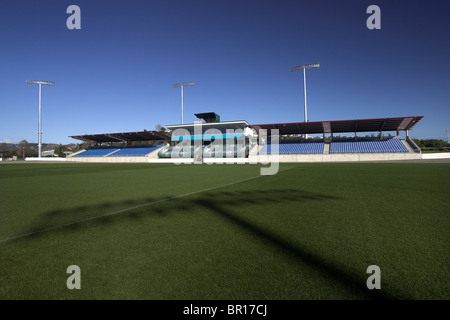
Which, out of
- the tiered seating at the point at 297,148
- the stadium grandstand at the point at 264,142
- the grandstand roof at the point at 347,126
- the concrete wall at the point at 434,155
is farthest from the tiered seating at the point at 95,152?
the concrete wall at the point at 434,155

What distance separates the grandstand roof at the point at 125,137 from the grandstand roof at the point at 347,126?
1978 centimetres

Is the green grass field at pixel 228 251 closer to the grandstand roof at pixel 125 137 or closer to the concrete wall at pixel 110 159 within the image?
the concrete wall at pixel 110 159

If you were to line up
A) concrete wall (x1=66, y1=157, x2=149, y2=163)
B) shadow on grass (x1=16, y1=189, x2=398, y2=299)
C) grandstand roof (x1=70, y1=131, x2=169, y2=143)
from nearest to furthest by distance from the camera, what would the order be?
shadow on grass (x1=16, y1=189, x2=398, y2=299) → concrete wall (x1=66, y1=157, x2=149, y2=163) → grandstand roof (x1=70, y1=131, x2=169, y2=143)

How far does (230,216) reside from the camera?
15.5 feet

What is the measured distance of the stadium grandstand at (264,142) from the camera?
1315 inches

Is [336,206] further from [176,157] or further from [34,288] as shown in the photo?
[176,157]

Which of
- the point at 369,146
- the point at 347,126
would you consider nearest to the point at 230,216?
the point at 347,126

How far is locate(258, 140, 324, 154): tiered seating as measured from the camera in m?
36.9

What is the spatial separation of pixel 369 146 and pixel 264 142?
16.5 metres

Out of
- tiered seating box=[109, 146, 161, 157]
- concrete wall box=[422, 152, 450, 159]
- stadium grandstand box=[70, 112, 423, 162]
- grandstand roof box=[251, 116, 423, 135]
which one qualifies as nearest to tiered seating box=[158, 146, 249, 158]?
stadium grandstand box=[70, 112, 423, 162]

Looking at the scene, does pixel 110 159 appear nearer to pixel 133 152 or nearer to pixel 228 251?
pixel 133 152

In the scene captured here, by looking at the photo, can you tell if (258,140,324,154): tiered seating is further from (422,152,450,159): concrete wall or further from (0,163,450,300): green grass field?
(0,163,450,300): green grass field

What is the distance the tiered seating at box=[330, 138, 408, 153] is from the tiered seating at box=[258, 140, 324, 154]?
2.04 meters
